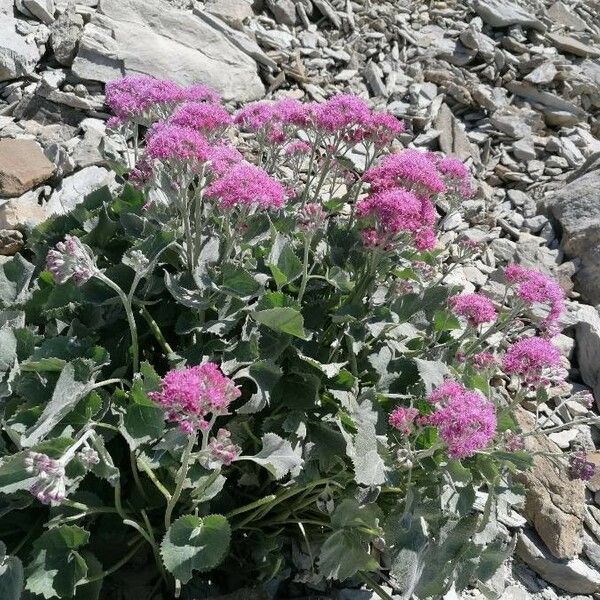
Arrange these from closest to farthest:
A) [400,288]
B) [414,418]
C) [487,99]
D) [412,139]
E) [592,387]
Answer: [414,418], [400,288], [592,387], [412,139], [487,99]

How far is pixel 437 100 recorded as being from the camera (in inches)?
260

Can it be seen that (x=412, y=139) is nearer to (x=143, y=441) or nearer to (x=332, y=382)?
(x=332, y=382)

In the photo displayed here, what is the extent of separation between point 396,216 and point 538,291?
0.74m

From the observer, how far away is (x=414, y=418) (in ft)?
8.82

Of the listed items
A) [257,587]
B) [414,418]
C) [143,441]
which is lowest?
[257,587]

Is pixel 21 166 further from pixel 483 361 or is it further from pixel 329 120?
pixel 483 361

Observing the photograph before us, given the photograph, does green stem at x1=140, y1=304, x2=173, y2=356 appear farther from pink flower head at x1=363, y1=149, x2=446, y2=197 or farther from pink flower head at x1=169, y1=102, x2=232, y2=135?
pink flower head at x1=363, y1=149, x2=446, y2=197

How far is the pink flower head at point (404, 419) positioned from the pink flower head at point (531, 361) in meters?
0.56

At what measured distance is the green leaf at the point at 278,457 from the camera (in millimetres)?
2494

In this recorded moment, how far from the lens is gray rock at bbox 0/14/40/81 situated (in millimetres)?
5273

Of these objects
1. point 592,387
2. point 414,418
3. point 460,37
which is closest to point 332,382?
point 414,418

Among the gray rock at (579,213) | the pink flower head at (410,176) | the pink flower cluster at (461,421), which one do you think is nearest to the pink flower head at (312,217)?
the pink flower head at (410,176)

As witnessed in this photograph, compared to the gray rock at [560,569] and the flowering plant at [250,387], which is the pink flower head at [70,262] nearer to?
the flowering plant at [250,387]

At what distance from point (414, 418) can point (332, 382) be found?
0.40 m
